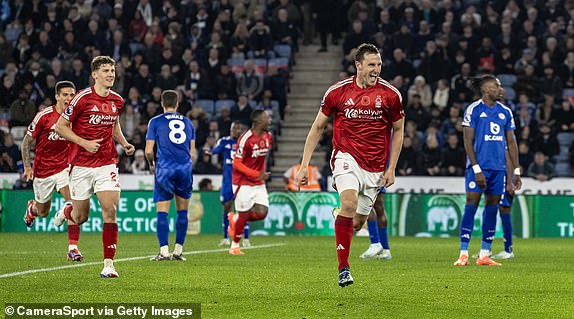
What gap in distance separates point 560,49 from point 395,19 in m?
4.67

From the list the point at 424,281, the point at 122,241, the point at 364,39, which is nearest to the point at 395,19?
the point at 364,39

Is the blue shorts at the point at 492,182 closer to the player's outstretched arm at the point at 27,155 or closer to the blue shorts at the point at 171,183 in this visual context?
the blue shorts at the point at 171,183

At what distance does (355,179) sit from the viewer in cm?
1123

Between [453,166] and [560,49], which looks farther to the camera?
[560,49]

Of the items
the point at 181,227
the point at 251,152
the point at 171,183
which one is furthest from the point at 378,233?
the point at 171,183

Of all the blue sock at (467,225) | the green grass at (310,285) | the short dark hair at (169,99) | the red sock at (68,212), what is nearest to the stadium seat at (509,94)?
the green grass at (310,285)

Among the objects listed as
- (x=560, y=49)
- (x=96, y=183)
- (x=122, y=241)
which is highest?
(x=560, y=49)

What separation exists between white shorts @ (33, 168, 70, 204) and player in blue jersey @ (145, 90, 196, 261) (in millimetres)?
1476

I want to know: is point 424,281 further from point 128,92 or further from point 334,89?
point 128,92

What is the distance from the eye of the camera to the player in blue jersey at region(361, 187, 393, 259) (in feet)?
54.3

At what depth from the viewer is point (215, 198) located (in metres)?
26.0

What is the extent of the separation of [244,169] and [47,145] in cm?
315

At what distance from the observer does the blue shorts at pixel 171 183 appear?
15945mm

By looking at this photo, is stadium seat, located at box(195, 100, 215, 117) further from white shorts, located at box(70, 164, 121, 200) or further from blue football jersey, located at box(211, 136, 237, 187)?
white shorts, located at box(70, 164, 121, 200)
